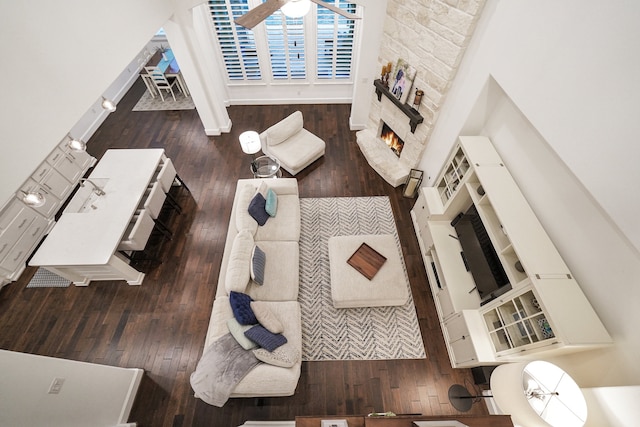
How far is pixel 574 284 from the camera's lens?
2.11 metres

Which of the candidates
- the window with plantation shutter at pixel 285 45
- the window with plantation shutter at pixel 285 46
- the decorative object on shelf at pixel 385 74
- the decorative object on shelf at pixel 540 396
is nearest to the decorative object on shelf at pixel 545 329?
the decorative object on shelf at pixel 540 396

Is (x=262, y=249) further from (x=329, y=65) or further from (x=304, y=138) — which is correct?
(x=329, y=65)

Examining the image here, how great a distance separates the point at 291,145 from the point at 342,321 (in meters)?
3.23

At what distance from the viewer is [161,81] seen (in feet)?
20.9

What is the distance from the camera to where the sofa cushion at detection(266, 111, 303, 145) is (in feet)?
15.8

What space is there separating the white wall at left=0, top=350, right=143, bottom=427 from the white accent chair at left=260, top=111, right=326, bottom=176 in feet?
12.1

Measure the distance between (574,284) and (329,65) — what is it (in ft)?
18.5

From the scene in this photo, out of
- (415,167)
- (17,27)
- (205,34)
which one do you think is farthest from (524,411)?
(205,34)

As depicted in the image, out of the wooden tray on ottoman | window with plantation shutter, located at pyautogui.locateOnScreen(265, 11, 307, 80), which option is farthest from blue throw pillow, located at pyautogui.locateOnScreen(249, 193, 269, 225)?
window with plantation shutter, located at pyautogui.locateOnScreen(265, 11, 307, 80)

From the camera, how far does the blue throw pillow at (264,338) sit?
2.73 m

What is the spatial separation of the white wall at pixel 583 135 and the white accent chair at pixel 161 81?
653 cm

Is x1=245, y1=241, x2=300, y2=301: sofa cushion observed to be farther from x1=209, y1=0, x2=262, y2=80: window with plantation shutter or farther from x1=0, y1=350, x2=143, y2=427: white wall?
x1=209, y1=0, x2=262, y2=80: window with plantation shutter

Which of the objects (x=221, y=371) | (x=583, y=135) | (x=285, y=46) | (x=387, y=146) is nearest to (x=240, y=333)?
(x=221, y=371)

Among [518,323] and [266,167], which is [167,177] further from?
[518,323]
